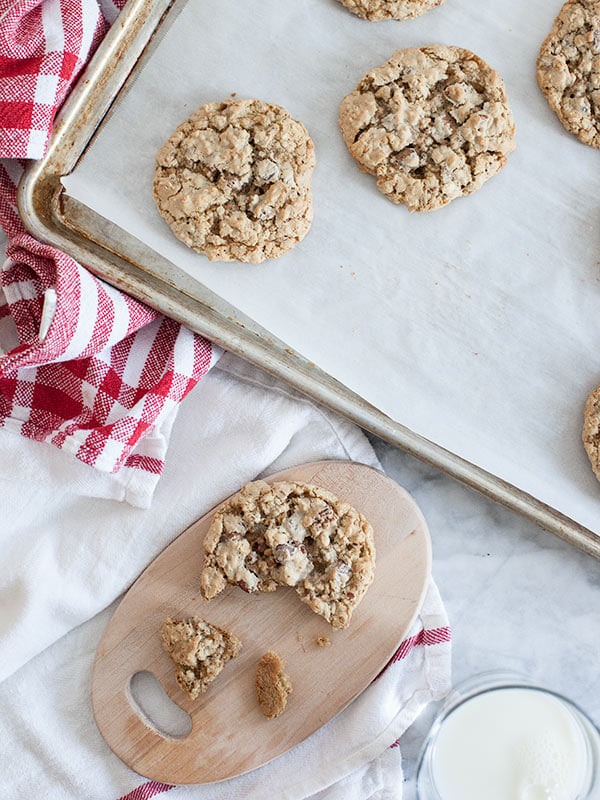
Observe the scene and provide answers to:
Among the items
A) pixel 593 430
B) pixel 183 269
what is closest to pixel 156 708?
pixel 183 269

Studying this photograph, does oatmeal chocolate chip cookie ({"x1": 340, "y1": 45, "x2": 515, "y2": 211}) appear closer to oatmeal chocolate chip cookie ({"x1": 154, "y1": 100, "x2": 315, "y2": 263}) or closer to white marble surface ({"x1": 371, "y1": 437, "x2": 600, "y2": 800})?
oatmeal chocolate chip cookie ({"x1": 154, "y1": 100, "x2": 315, "y2": 263})

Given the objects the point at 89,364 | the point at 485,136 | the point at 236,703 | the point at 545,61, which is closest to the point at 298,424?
the point at 89,364

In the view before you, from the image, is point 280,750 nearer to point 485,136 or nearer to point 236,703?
point 236,703

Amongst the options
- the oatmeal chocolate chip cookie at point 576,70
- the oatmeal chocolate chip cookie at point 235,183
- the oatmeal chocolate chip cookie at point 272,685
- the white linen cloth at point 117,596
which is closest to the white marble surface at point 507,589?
the white linen cloth at point 117,596

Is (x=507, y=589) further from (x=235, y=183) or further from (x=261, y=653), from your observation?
(x=235, y=183)

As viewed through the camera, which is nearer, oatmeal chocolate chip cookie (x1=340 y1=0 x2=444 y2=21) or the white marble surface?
oatmeal chocolate chip cookie (x1=340 y1=0 x2=444 y2=21)

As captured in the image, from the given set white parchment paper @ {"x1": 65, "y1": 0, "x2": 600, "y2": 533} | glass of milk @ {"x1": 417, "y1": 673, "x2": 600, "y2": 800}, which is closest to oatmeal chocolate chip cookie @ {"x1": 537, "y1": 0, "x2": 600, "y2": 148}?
white parchment paper @ {"x1": 65, "y1": 0, "x2": 600, "y2": 533}
